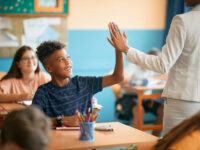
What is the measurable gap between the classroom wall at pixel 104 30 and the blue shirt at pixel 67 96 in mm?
2655

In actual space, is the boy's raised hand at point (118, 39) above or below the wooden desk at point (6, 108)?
above

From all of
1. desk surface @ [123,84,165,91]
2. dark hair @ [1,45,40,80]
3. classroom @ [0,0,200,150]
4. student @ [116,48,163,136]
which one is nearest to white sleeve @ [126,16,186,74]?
classroom @ [0,0,200,150]

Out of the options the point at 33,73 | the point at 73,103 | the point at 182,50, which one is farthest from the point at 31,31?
the point at 182,50

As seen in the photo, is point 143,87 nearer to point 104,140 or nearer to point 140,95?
point 140,95

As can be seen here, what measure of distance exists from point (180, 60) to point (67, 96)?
77 centimetres

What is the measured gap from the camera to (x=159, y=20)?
5535mm

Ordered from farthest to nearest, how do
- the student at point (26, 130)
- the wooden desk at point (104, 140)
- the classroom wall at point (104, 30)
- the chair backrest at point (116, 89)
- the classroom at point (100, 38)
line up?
the classroom wall at point (104, 30) < the chair backrest at point (116, 89) < the classroom at point (100, 38) < the wooden desk at point (104, 140) < the student at point (26, 130)

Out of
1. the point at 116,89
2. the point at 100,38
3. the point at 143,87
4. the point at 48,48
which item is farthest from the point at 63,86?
the point at 100,38

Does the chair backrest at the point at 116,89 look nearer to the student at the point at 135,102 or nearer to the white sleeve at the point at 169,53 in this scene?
the student at the point at 135,102

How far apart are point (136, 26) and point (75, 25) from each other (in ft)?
3.36

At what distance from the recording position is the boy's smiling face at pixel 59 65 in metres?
2.28

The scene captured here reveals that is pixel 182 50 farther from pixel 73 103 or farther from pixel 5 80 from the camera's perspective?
pixel 5 80

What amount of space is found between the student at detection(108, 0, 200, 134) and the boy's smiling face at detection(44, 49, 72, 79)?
39 cm

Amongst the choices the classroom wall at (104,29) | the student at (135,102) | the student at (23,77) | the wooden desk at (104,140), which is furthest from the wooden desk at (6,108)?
the classroom wall at (104,29)
